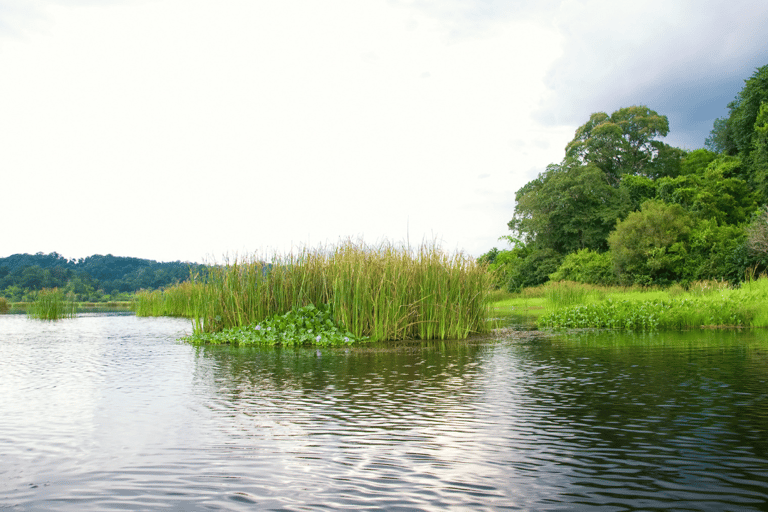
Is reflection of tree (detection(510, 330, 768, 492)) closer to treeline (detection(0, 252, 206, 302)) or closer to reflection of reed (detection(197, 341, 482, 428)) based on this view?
reflection of reed (detection(197, 341, 482, 428))

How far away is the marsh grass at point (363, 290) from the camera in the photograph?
10.3 metres

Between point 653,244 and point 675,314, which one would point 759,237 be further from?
point 675,314

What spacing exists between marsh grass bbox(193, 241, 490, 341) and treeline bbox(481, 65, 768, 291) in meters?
22.0

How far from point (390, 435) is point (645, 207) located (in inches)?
1465

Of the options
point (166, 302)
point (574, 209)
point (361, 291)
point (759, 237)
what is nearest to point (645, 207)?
point (574, 209)

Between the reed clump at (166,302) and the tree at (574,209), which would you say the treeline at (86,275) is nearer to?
the reed clump at (166,302)

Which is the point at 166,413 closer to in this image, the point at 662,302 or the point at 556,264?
the point at 662,302

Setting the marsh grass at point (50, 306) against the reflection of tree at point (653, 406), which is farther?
the marsh grass at point (50, 306)

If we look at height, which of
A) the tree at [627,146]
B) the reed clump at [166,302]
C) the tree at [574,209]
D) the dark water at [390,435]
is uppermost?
the tree at [627,146]

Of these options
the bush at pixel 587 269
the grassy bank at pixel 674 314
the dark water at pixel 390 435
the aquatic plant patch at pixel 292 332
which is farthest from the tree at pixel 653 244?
the aquatic plant patch at pixel 292 332

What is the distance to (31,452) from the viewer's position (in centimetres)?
369

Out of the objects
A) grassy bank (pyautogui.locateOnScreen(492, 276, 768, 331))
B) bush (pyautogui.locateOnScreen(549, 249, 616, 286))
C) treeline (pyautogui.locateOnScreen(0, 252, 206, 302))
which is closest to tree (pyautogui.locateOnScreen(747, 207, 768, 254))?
bush (pyautogui.locateOnScreen(549, 249, 616, 286))

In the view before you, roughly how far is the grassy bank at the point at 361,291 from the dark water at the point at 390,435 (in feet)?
8.85

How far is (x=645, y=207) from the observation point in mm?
36344
